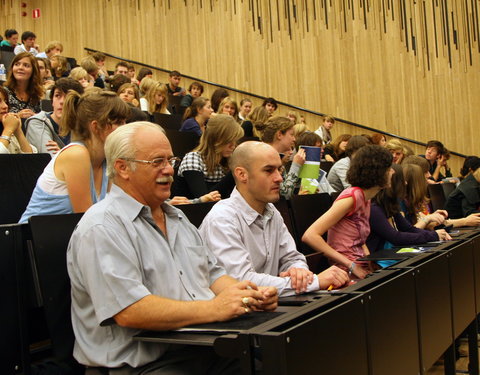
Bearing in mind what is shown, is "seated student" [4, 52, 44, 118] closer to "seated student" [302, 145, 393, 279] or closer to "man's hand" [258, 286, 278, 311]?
"seated student" [302, 145, 393, 279]

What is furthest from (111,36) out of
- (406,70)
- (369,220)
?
(369,220)

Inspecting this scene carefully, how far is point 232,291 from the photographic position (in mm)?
1469

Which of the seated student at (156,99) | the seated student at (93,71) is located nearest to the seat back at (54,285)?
the seated student at (156,99)

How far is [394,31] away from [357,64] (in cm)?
69

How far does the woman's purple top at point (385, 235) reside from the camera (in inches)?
117

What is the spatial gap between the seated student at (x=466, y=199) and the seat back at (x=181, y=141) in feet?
6.70

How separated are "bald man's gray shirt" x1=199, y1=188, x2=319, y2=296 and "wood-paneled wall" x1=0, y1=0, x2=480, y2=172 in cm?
653

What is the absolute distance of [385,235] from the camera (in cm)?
299

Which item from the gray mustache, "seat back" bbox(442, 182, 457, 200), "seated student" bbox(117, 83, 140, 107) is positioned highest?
"seated student" bbox(117, 83, 140, 107)

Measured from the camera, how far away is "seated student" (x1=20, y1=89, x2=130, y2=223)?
1957 mm

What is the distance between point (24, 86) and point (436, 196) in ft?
10.6

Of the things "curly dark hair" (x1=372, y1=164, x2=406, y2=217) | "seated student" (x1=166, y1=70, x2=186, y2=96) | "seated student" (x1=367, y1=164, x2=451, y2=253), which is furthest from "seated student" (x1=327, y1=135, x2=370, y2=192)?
"seated student" (x1=166, y1=70, x2=186, y2=96)

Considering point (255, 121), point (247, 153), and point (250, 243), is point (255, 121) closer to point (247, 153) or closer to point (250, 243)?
point (247, 153)

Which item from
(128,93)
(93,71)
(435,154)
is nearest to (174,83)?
(93,71)
